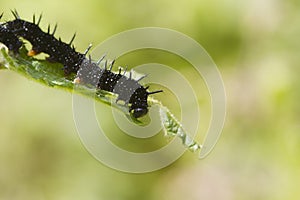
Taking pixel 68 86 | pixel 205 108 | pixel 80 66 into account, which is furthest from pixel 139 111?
pixel 205 108

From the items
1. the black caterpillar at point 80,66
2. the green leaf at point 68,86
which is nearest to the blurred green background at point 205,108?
the black caterpillar at point 80,66

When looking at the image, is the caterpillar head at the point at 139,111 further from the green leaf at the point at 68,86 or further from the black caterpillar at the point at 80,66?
the green leaf at the point at 68,86

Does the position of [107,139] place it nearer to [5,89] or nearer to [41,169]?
[41,169]

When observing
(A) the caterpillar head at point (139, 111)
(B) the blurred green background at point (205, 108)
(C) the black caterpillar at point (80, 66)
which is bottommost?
(A) the caterpillar head at point (139, 111)

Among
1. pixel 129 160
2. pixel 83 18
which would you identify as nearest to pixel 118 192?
pixel 129 160

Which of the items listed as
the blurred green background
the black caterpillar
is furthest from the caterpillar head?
the blurred green background

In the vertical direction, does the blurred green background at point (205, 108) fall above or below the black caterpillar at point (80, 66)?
above
